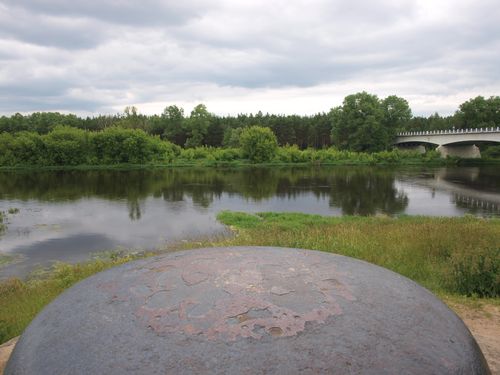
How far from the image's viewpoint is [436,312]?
285cm

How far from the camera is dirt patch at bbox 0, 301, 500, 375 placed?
4.40 m

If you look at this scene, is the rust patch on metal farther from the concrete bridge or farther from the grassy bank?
the concrete bridge

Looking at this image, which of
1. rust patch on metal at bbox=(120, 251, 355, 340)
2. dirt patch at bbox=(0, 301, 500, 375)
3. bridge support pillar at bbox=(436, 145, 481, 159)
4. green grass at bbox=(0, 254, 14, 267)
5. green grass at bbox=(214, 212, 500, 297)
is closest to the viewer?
rust patch on metal at bbox=(120, 251, 355, 340)

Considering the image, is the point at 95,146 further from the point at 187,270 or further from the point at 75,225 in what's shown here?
the point at 187,270

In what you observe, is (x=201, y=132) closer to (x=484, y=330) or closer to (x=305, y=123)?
(x=305, y=123)

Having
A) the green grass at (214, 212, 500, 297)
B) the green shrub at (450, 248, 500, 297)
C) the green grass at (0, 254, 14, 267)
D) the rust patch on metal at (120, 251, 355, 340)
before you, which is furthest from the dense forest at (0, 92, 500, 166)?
the rust patch on metal at (120, 251, 355, 340)

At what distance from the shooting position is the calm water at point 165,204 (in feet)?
58.9

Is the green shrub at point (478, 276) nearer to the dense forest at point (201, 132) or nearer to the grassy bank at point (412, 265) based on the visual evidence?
the grassy bank at point (412, 265)

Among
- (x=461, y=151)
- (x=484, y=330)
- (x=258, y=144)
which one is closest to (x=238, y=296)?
(x=484, y=330)

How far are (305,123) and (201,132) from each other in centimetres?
2440

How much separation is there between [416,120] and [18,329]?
119 m

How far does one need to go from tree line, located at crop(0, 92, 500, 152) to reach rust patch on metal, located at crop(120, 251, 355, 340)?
70245 millimetres

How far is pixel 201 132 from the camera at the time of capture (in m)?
89.0

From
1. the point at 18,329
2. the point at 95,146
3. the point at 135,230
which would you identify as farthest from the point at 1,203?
the point at 95,146
